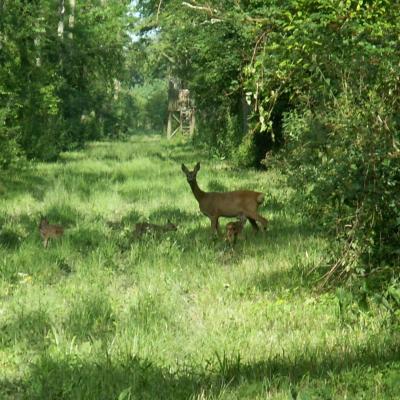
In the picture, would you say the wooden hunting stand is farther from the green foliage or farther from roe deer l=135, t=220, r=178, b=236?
roe deer l=135, t=220, r=178, b=236

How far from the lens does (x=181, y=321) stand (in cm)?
600

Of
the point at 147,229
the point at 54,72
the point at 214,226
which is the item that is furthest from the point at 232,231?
the point at 54,72

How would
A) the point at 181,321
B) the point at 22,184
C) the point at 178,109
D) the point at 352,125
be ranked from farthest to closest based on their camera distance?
the point at 178,109 < the point at 22,184 < the point at 352,125 < the point at 181,321

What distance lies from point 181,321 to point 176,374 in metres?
1.38

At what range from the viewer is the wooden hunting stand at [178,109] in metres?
53.0

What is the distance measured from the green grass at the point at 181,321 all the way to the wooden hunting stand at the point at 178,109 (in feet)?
137

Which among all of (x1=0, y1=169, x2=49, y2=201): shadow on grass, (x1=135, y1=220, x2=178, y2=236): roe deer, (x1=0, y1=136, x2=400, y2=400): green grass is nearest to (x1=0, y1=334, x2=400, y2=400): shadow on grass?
(x1=0, y1=136, x2=400, y2=400): green grass

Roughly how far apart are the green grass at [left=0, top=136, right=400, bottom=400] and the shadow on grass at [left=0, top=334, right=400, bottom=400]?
0.01 meters

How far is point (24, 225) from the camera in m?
11.4

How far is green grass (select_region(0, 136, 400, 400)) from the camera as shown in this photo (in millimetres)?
4348

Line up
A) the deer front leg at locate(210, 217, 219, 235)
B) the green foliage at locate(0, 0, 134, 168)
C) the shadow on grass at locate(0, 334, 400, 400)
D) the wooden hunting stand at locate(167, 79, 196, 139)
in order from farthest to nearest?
1. the wooden hunting stand at locate(167, 79, 196, 139)
2. the green foliage at locate(0, 0, 134, 168)
3. the deer front leg at locate(210, 217, 219, 235)
4. the shadow on grass at locate(0, 334, 400, 400)

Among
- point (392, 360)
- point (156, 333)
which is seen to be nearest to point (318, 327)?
point (392, 360)

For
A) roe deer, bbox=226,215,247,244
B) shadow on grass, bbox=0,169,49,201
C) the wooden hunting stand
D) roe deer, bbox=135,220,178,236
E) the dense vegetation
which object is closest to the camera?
the dense vegetation

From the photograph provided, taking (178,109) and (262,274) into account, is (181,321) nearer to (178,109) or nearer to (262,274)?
(262,274)
